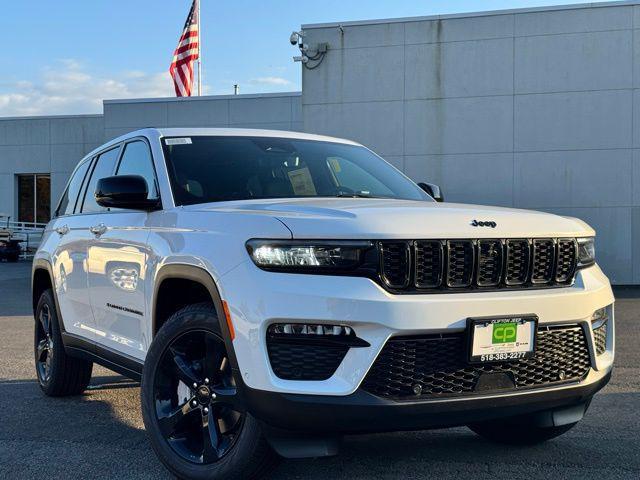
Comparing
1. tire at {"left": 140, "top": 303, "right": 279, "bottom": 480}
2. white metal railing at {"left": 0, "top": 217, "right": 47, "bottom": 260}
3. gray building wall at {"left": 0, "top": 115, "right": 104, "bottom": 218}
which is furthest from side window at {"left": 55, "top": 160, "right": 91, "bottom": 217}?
gray building wall at {"left": 0, "top": 115, "right": 104, "bottom": 218}

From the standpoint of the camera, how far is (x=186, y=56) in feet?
80.4

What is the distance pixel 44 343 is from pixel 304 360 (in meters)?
3.65

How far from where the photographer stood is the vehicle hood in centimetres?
302

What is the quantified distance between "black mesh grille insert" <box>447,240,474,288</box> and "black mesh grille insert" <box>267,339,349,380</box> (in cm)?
57

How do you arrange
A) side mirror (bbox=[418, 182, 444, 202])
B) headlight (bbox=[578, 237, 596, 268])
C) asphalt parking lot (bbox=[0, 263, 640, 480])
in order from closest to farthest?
headlight (bbox=[578, 237, 596, 268]), asphalt parking lot (bbox=[0, 263, 640, 480]), side mirror (bbox=[418, 182, 444, 202])

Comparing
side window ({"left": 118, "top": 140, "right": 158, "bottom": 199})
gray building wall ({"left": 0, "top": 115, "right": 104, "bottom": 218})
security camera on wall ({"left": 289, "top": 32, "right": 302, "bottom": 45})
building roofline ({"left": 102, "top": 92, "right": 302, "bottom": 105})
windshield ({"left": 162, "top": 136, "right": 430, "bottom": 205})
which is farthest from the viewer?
gray building wall ({"left": 0, "top": 115, "right": 104, "bottom": 218})

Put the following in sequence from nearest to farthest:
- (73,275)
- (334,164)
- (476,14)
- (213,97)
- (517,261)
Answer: (517,261) → (334,164) → (73,275) → (476,14) → (213,97)

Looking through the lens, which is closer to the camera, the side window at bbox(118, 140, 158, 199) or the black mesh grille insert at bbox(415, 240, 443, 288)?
the black mesh grille insert at bbox(415, 240, 443, 288)

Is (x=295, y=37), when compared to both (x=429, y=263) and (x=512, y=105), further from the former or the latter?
(x=429, y=263)

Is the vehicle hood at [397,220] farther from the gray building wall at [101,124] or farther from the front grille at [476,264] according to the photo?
the gray building wall at [101,124]

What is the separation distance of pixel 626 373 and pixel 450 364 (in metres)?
3.88

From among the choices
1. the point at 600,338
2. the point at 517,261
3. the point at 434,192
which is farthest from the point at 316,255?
the point at 434,192

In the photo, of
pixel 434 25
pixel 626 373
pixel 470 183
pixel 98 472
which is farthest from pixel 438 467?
pixel 434 25

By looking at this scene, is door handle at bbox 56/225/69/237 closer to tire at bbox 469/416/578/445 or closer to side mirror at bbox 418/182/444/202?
side mirror at bbox 418/182/444/202
